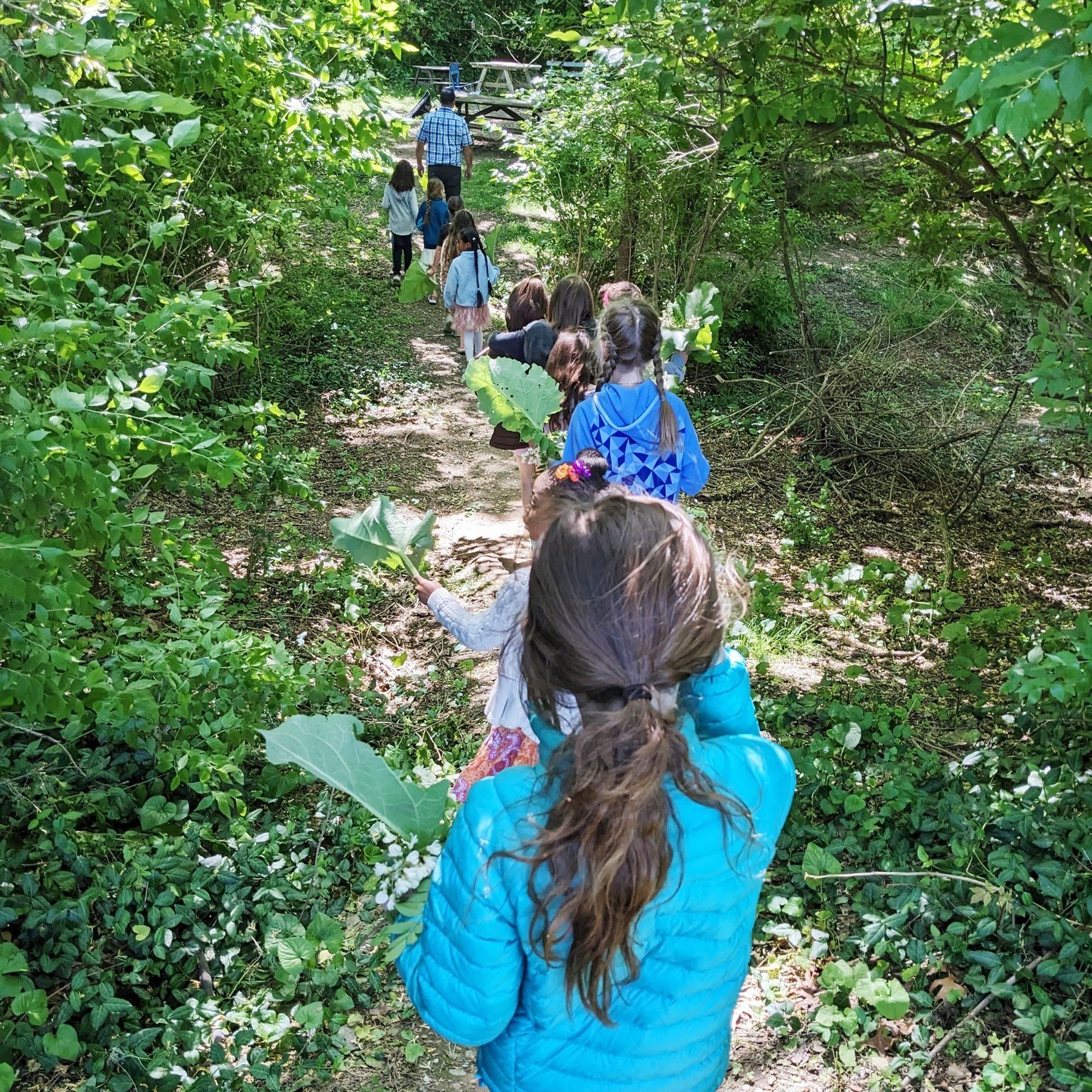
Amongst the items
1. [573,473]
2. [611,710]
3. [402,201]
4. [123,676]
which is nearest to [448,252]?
[402,201]

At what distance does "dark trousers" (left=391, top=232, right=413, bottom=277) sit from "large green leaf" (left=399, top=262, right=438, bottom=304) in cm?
65

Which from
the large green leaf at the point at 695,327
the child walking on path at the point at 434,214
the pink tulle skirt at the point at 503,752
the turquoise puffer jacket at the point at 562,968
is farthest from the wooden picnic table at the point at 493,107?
the turquoise puffer jacket at the point at 562,968

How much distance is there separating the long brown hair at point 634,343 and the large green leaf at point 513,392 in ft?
1.65

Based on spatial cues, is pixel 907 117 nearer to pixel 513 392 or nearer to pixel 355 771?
pixel 513 392

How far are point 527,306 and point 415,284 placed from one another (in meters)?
4.11

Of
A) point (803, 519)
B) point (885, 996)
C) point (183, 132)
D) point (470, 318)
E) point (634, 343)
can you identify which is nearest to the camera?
point (183, 132)

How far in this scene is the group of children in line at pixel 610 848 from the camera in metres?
1.25

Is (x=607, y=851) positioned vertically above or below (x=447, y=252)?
above

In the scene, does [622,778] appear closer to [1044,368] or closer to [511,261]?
[1044,368]

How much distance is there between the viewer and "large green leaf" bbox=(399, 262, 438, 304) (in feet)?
31.4

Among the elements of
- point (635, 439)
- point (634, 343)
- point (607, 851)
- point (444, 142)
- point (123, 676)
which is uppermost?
point (444, 142)

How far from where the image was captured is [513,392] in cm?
380

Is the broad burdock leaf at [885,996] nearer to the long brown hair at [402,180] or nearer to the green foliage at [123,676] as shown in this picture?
the green foliage at [123,676]

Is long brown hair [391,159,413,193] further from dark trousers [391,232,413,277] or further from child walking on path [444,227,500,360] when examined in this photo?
child walking on path [444,227,500,360]
